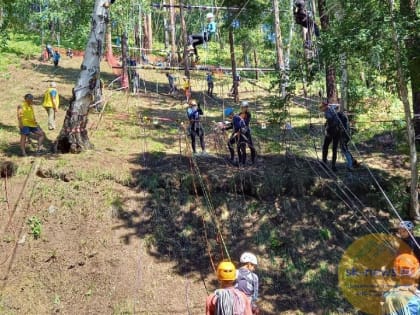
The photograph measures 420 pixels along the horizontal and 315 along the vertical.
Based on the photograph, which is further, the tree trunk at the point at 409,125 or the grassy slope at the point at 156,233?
the tree trunk at the point at 409,125

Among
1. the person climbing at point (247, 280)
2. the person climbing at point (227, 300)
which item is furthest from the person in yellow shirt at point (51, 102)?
the person climbing at point (227, 300)

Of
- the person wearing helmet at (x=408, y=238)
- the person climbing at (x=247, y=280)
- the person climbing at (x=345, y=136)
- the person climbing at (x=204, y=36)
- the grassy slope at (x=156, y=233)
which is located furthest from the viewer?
the person climbing at (x=204, y=36)

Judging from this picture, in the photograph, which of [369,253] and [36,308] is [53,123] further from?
[369,253]

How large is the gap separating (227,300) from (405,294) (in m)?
1.39

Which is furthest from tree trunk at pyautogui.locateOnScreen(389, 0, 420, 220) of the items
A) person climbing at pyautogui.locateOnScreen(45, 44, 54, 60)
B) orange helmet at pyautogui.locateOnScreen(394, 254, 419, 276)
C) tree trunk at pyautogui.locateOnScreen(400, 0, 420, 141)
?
Answer: person climbing at pyautogui.locateOnScreen(45, 44, 54, 60)

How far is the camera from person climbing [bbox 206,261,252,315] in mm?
4059

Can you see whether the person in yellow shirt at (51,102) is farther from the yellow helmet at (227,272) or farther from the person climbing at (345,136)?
the yellow helmet at (227,272)

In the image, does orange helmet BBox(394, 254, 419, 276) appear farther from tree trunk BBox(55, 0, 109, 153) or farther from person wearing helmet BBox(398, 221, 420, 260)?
tree trunk BBox(55, 0, 109, 153)

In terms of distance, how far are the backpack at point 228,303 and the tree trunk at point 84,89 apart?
27.2 ft

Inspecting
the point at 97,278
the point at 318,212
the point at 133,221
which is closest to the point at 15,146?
the point at 133,221

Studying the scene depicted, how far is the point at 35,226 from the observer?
9.69 meters

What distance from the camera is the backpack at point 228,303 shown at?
160 inches

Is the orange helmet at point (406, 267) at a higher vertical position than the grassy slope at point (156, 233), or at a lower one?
higher

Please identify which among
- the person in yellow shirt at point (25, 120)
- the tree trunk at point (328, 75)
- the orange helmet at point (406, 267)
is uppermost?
the tree trunk at point (328, 75)
